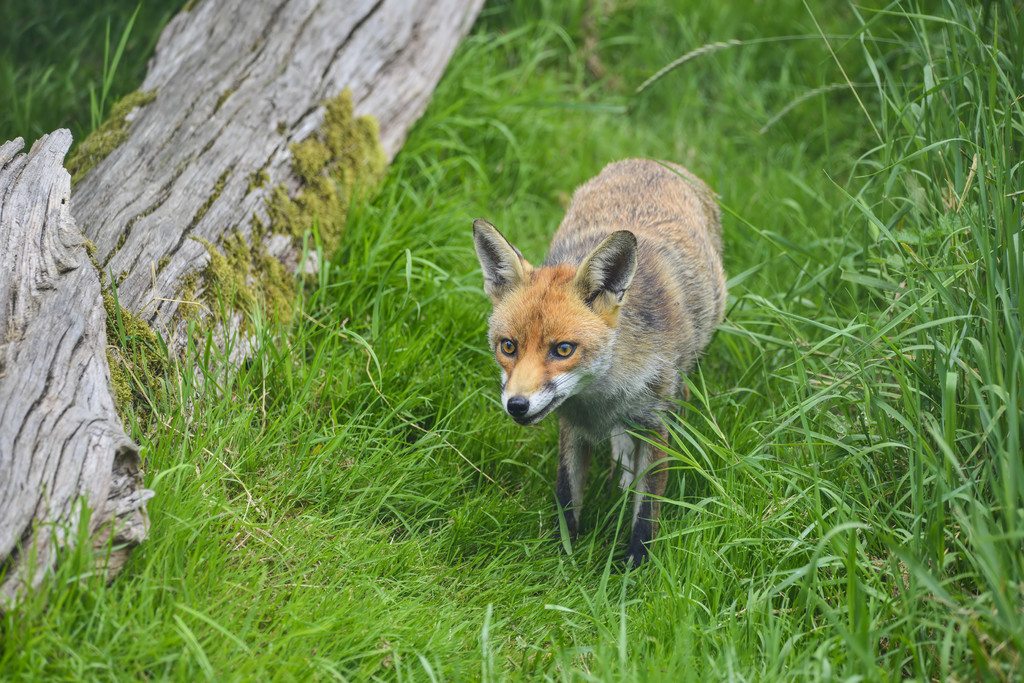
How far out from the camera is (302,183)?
4.82 meters

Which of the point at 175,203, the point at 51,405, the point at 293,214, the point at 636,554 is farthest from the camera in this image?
the point at 293,214

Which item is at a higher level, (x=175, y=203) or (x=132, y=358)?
(x=175, y=203)

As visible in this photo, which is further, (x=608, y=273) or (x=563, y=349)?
(x=608, y=273)

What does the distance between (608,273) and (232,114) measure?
2507 millimetres

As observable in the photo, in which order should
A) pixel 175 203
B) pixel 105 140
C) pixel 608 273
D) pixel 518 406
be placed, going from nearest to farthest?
1. pixel 518 406
2. pixel 608 273
3. pixel 175 203
4. pixel 105 140

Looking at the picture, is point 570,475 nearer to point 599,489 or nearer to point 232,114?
point 599,489

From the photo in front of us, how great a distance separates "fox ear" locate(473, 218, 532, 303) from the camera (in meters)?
3.75

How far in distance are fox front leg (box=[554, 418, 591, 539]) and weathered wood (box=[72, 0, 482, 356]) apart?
189 centimetres

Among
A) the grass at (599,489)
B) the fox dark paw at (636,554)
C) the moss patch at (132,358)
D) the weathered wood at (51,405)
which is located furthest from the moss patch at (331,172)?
the fox dark paw at (636,554)

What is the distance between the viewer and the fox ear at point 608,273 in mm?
3518

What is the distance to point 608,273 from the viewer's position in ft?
12.0

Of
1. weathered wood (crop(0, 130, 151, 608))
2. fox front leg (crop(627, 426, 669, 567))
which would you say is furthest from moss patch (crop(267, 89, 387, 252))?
fox front leg (crop(627, 426, 669, 567))

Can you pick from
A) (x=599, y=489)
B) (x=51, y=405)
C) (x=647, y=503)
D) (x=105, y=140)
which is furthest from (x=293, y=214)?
(x=647, y=503)

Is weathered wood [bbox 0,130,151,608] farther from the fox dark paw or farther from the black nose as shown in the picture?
the fox dark paw
